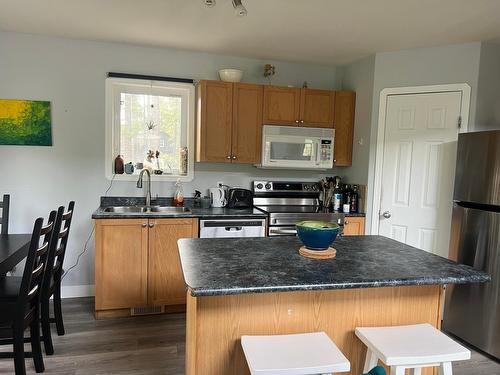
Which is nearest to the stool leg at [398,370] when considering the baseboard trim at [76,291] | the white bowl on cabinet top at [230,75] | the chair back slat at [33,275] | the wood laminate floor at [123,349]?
the wood laminate floor at [123,349]

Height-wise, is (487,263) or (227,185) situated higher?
(227,185)

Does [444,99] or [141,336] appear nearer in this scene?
[141,336]

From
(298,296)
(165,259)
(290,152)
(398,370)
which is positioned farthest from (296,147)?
(398,370)

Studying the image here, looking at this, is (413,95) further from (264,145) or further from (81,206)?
(81,206)

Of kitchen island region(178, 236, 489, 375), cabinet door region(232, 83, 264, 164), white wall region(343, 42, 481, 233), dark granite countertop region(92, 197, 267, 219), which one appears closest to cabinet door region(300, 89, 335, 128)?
white wall region(343, 42, 481, 233)

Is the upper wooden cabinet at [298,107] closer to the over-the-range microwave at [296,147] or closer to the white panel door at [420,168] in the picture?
the over-the-range microwave at [296,147]

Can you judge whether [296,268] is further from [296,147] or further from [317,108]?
[317,108]

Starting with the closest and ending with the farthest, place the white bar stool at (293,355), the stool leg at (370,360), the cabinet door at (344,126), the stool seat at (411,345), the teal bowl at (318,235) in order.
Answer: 1. the white bar stool at (293,355)
2. the stool seat at (411,345)
3. the stool leg at (370,360)
4. the teal bowl at (318,235)
5. the cabinet door at (344,126)

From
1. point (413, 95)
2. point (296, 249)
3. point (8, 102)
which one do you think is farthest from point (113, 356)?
point (413, 95)

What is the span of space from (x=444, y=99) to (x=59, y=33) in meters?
3.44

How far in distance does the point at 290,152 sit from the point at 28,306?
98.5 inches

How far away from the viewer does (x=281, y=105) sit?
11.9 feet

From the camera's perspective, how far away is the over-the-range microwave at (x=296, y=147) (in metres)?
3.60

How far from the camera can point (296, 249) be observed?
199cm
